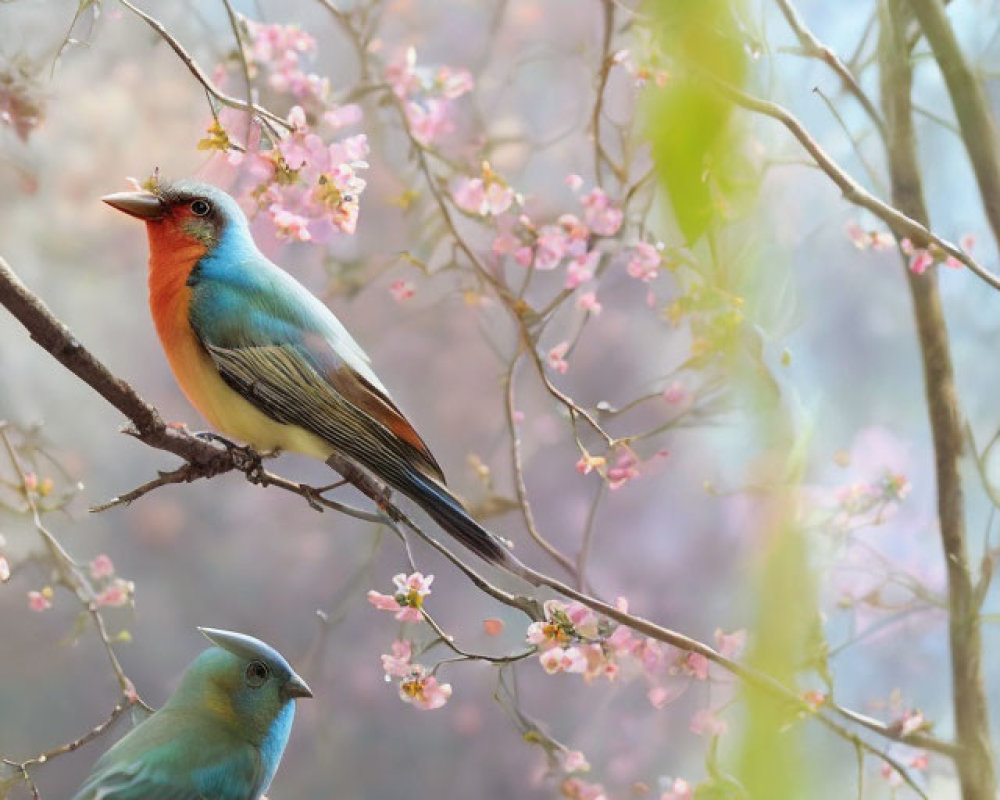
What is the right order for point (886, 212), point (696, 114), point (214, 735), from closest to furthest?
point (696, 114), point (214, 735), point (886, 212)

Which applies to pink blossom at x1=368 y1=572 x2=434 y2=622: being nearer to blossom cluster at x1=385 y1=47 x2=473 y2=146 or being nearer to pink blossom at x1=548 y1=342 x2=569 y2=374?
pink blossom at x1=548 y1=342 x2=569 y2=374

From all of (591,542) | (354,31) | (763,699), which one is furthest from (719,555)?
(763,699)

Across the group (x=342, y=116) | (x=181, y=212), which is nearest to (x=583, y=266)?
(x=342, y=116)

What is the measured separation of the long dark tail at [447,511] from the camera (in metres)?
0.80

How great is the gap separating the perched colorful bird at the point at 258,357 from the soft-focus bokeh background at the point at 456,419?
7 cm

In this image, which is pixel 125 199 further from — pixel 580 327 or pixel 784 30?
pixel 784 30

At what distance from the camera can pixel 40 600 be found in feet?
2.85

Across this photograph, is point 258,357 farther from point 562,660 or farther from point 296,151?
point 562,660

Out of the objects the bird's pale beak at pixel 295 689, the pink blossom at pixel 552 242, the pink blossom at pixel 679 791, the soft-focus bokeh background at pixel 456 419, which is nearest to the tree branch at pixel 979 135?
the soft-focus bokeh background at pixel 456 419

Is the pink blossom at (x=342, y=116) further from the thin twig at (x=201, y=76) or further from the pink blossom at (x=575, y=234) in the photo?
the pink blossom at (x=575, y=234)

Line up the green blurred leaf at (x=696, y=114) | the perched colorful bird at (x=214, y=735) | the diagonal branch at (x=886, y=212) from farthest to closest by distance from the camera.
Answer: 1. the diagonal branch at (x=886, y=212)
2. the perched colorful bird at (x=214, y=735)
3. the green blurred leaf at (x=696, y=114)

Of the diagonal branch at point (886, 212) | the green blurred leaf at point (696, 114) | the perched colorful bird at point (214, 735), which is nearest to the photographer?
the green blurred leaf at point (696, 114)

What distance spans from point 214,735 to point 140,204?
41 centimetres

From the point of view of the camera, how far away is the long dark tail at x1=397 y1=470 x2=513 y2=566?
0.80 m
